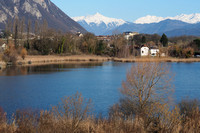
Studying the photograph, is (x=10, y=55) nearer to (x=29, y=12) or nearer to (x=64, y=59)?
(x=64, y=59)

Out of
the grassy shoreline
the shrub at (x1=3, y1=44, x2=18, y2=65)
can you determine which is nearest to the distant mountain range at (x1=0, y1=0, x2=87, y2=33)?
the grassy shoreline

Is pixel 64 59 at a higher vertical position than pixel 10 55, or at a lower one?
lower

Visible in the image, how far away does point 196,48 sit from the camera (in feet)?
211

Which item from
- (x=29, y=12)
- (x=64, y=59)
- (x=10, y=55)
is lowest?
(x=64, y=59)

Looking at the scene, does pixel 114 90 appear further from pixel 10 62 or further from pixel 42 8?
pixel 42 8

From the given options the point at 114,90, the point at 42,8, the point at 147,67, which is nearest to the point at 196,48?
the point at 114,90

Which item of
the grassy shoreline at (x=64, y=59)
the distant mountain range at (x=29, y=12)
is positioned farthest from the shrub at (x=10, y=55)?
the distant mountain range at (x=29, y=12)

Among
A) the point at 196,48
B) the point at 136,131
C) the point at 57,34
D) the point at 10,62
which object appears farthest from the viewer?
the point at 196,48

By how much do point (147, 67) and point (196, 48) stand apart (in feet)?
183

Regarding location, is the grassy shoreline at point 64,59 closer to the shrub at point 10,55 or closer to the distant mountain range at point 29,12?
the shrub at point 10,55

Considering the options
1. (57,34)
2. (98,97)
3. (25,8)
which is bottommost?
(98,97)

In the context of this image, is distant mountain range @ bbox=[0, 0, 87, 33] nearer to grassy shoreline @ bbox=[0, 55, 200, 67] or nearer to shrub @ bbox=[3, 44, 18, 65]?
grassy shoreline @ bbox=[0, 55, 200, 67]

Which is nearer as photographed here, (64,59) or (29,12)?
(64,59)

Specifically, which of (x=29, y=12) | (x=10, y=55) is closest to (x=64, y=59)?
(x=10, y=55)
